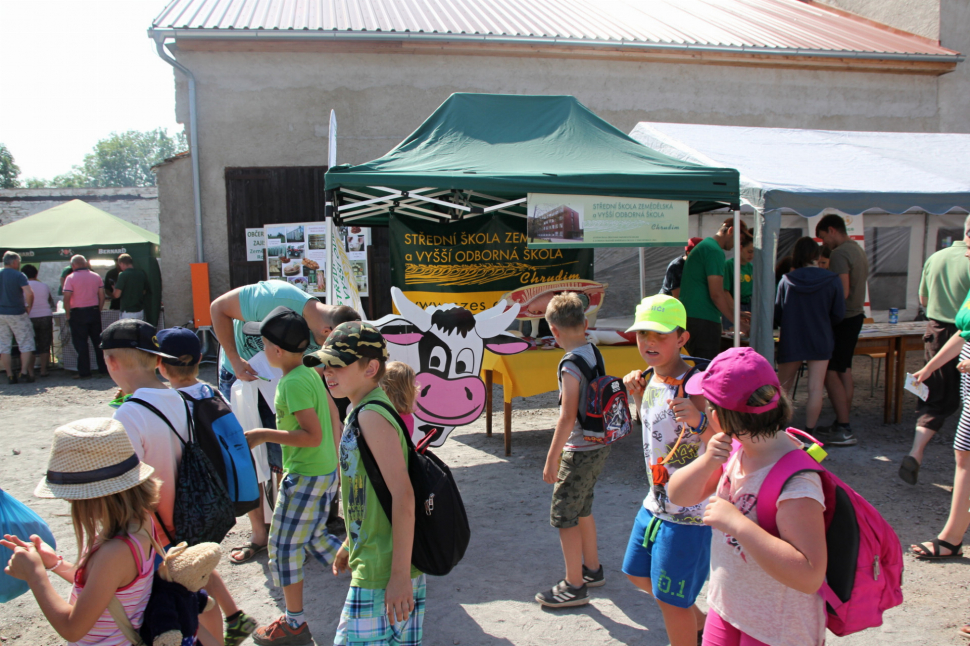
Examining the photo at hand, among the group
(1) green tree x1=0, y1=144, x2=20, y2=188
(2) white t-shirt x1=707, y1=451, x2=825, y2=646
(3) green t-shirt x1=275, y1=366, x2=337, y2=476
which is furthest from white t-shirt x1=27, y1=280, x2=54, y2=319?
(1) green tree x1=0, y1=144, x2=20, y2=188

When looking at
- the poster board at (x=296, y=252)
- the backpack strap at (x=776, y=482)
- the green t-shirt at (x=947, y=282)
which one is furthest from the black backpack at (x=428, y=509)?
the poster board at (x=296, y=252)

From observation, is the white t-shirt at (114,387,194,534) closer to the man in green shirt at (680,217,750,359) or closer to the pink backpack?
the pink backpack

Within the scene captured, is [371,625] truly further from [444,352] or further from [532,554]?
[444,352]

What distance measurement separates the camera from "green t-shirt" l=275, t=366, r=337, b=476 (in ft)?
9.11

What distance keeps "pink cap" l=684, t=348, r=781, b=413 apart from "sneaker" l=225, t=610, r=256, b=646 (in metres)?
2.19

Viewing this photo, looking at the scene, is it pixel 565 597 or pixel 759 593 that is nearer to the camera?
pixel 759 593

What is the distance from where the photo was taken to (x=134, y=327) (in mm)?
2340

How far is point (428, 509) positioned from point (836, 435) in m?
5.14

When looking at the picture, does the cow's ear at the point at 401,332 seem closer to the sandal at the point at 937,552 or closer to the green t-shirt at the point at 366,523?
the green t-shirt at the point at 366,523

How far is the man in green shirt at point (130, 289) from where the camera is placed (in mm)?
9539

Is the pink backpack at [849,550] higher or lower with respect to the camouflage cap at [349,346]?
lower

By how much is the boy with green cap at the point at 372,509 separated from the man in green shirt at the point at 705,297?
4304 mm

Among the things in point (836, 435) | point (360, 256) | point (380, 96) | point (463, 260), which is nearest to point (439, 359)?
point (463, 260)

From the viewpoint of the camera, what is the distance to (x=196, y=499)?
218cm
